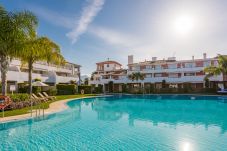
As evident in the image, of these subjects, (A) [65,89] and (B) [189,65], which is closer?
(A) [65,89]

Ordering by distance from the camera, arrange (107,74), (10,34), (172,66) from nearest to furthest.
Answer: (10,34) < (172,66) < (107,74)

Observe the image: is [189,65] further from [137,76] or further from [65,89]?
[65,89]

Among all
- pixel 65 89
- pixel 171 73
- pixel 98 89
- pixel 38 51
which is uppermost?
pixel 38 51

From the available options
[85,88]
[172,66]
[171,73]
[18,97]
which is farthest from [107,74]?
[18,97]

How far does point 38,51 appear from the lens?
2294cm

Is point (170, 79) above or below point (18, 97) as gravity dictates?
above

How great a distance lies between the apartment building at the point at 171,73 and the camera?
49.4 metres

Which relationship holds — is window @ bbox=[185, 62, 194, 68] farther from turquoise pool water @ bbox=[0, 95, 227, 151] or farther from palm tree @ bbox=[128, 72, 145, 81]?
turquoise pool water @ bbox=[0, 95, 227, 151]

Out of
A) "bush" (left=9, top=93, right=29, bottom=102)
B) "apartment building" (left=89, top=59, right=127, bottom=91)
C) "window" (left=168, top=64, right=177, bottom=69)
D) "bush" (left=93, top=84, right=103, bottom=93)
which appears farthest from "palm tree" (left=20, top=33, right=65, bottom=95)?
"window" (left=168, top=64, right=177, bottom=69)

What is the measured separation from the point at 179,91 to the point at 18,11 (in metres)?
40.8

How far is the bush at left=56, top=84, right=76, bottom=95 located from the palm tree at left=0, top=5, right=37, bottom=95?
23656mm

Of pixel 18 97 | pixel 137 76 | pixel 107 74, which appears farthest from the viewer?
pixel 107 74

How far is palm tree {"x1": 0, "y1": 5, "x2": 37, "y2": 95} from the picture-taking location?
18.0m

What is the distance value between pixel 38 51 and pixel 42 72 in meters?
22.9
